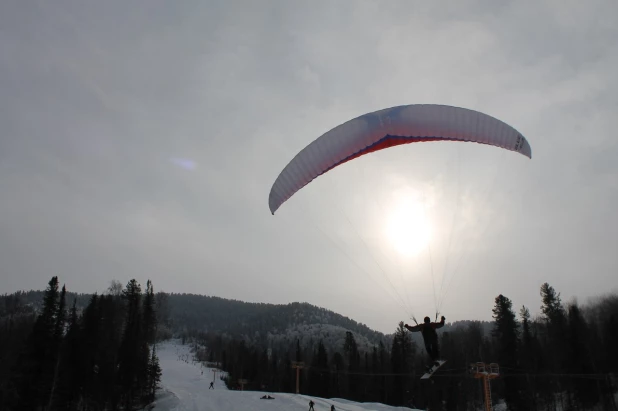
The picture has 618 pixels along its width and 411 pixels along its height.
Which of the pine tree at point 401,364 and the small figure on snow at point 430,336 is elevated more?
the small figure on snow at point 430,336

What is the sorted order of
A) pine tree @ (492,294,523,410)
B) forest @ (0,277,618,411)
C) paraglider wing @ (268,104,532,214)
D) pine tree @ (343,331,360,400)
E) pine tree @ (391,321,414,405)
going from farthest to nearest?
pine tree @ (343,331,360,400) → pine tree @ (391,321,414,405) → pine tree @ (492,294,523,410) → forest @ (0,277,618,411) → paraglider wing @ (268,104,532,214)

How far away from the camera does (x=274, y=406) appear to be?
32.1 m

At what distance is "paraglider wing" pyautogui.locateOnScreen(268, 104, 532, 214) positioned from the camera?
11.7 metres

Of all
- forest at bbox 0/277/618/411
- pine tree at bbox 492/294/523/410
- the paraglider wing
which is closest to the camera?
the paraglider wing

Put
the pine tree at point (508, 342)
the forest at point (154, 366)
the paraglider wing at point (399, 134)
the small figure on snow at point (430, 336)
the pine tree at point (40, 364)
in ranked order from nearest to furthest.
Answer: the paraglider wing at point (399, 134)
the small figure on snow at point (430, 336)
the pine tree at point (40, 364)
the forest at point (154, 366)
the pine tree at point (508, 342)

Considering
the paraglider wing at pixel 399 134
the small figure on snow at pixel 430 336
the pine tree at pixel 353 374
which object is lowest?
the pine tree at pixel 353 374

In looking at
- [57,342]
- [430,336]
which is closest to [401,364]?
[57,342]

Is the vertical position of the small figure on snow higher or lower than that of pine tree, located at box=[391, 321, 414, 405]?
higher

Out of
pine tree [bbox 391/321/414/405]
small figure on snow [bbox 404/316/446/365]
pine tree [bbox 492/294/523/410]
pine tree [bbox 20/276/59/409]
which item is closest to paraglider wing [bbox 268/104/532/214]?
small figure on snow [bbox 404/316/446/365]

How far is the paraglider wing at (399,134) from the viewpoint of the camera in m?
11.7

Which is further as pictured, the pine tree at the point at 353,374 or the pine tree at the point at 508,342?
the pine tree at the point at 353,374

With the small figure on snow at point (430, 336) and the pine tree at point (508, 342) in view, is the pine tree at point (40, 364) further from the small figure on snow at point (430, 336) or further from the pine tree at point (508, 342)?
the pine tree at point (508, 342)

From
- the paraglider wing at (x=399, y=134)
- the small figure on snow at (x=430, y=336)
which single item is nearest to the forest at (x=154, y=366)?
the small figure on snow at (x=430, y=336)

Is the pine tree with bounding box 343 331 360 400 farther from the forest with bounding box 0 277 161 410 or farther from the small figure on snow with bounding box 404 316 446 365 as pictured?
the small figure on snow with bounding box 404 316 446 365
